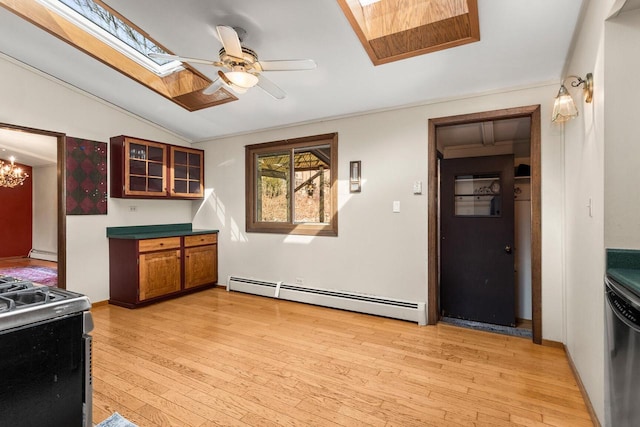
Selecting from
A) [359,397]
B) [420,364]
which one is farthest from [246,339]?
[420,364]

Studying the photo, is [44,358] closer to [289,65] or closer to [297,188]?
[289,65]

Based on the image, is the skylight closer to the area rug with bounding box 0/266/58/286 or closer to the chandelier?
the area rug with bounding box 0/266/58/286

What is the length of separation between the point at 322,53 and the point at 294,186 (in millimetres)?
1965

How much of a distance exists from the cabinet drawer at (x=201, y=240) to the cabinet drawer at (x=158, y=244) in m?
0.16

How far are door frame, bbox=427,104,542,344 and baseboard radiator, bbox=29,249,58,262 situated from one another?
8213mm

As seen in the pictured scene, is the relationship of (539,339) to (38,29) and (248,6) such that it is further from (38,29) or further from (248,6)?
(38,29)

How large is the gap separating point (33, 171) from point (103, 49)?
284 inches

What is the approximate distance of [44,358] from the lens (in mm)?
1120

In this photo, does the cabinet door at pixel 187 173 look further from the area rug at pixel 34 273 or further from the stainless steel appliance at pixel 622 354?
the stainless steel appliance at pixel 622 354

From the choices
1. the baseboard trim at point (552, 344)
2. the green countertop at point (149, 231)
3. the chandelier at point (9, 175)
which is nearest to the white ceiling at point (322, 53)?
the green countertop at point (149, 231)

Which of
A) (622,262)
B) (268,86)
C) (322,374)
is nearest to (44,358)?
(322,374)

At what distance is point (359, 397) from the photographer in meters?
2.09

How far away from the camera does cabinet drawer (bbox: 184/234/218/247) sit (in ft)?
15.0

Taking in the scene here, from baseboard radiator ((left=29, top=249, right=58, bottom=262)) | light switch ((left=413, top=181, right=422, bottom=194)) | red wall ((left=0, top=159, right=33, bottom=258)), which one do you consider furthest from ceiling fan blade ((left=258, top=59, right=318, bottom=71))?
red wall ((left=0, top=159, right=33, bottom=258))
